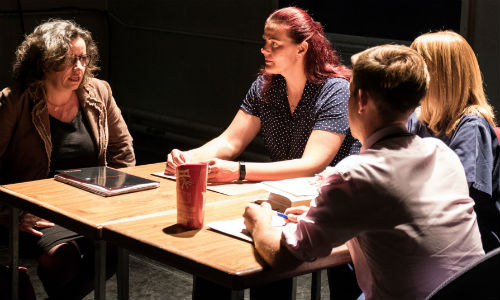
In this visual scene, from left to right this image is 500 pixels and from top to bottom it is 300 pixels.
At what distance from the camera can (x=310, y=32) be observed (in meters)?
2.94

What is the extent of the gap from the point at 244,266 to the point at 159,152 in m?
4.94

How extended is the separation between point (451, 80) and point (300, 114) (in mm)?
737

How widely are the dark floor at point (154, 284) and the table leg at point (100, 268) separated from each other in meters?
1.20

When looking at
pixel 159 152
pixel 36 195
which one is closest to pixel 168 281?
pixel 36 195

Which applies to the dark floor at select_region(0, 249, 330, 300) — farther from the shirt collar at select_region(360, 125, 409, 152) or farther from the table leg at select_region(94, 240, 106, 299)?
the shirt collar at select_region(360, 125, 409, 152)

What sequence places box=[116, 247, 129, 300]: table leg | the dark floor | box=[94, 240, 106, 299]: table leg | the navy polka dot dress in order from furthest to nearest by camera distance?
the dark floor < the navy polka dot dress < box=[116, 247, 129, 300]: table leg < box=[94, 240, 106, 299]: table leg

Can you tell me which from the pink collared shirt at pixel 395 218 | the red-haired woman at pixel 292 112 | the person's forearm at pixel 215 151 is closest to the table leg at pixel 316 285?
the red-haired woman at pixel 292 112

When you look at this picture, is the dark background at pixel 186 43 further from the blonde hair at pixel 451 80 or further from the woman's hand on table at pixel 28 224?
the woman's hand on table at pixel 28 224

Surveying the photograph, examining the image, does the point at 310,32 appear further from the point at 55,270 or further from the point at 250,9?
the point at 250,9

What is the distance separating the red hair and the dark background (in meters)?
1.87

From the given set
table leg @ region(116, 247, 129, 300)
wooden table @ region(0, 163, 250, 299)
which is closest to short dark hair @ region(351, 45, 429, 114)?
wooden table @ region(0, 163, 250, 299)

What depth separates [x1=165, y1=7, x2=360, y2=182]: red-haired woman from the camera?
8.87 feet

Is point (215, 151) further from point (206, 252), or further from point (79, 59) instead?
point (206, 252)

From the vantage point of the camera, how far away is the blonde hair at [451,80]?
2398 mm
